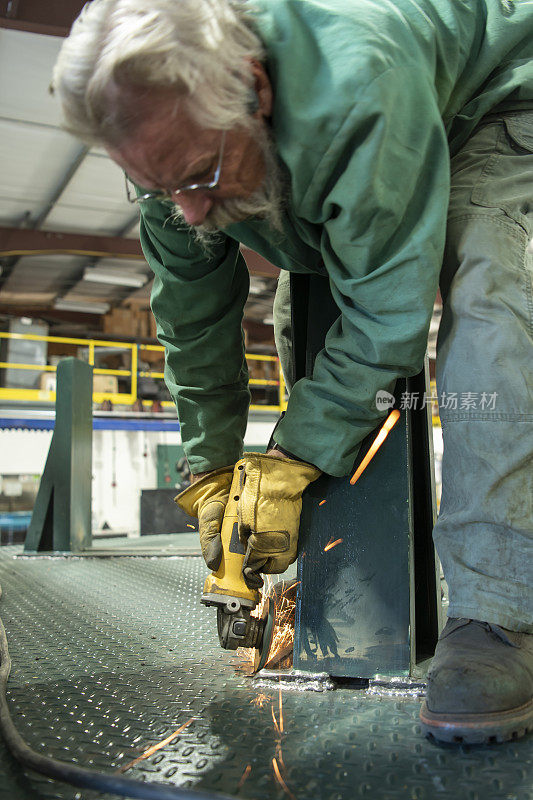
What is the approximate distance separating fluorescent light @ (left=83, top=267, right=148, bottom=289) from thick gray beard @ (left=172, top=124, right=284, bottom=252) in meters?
9.46

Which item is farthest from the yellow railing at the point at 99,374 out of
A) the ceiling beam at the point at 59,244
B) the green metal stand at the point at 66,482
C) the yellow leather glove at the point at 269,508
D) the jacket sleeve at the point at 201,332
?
the yellow leather glove at the point at 269,508

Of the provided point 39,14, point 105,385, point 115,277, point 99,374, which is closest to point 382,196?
point 39,14

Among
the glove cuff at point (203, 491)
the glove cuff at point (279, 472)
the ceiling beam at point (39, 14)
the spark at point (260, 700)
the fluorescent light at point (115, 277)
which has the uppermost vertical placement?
the fluorescent light at point (115, 277)

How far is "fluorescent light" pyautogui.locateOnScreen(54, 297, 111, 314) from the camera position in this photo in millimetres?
11660

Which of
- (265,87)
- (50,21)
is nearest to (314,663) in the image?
(265,87)

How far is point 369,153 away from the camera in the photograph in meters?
0.91

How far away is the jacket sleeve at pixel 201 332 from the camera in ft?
4.52

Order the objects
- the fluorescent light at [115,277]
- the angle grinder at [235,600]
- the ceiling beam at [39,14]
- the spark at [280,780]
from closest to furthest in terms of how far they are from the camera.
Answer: the spark at [280,780], the angle grinder at [235,600], the ceiling beam at [39,14], the fluorescent light at [115,277]

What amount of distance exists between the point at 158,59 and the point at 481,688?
0.93 metres

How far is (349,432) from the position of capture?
3.59 ft

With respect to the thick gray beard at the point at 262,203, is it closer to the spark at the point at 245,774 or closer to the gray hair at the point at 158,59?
the gray hair at the point at 158,59

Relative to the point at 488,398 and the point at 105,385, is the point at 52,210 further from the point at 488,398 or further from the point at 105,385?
the point at 488,398

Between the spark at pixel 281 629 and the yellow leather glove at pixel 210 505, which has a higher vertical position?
the yellow leather glove at pixel 210 505

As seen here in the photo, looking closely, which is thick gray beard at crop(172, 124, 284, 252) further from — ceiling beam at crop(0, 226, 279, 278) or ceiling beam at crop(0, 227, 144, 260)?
ceiling beam at crop(0, 227, 144, 260)
